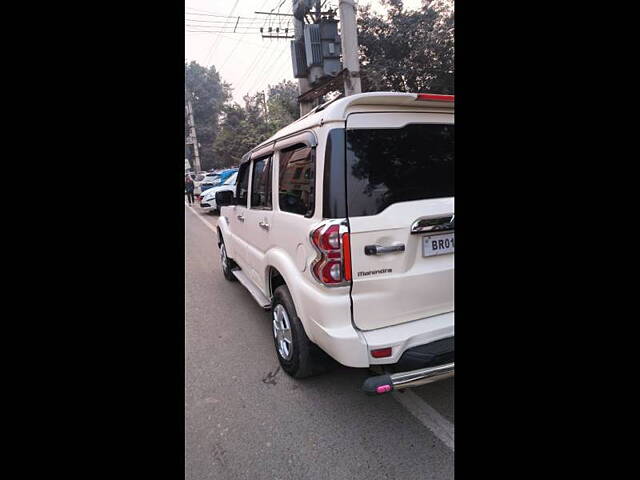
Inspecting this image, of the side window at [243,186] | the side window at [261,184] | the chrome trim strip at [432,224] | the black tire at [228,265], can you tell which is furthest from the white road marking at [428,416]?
the black tire at [228,265]

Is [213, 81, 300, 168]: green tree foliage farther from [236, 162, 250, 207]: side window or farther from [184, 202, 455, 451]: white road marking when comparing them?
[184, 202, 455, 451]: white road marking

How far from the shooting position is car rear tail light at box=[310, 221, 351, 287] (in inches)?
80.0

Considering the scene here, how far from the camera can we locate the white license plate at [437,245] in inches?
85.3

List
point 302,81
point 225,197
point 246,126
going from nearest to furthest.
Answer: point 225,197
point 302,81
point 246,126

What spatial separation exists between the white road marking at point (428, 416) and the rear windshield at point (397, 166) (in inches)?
53.1

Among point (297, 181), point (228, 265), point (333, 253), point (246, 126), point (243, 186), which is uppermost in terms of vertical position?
point (246, 126)

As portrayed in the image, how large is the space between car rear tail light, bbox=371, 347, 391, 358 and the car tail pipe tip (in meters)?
0.11

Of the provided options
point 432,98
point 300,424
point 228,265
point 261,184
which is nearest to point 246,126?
point 228,265

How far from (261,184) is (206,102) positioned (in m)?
55.9

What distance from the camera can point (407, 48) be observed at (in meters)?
11.7

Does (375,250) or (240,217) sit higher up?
(240,217)

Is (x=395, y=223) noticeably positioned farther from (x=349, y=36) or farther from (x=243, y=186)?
(x=349, y=36)
